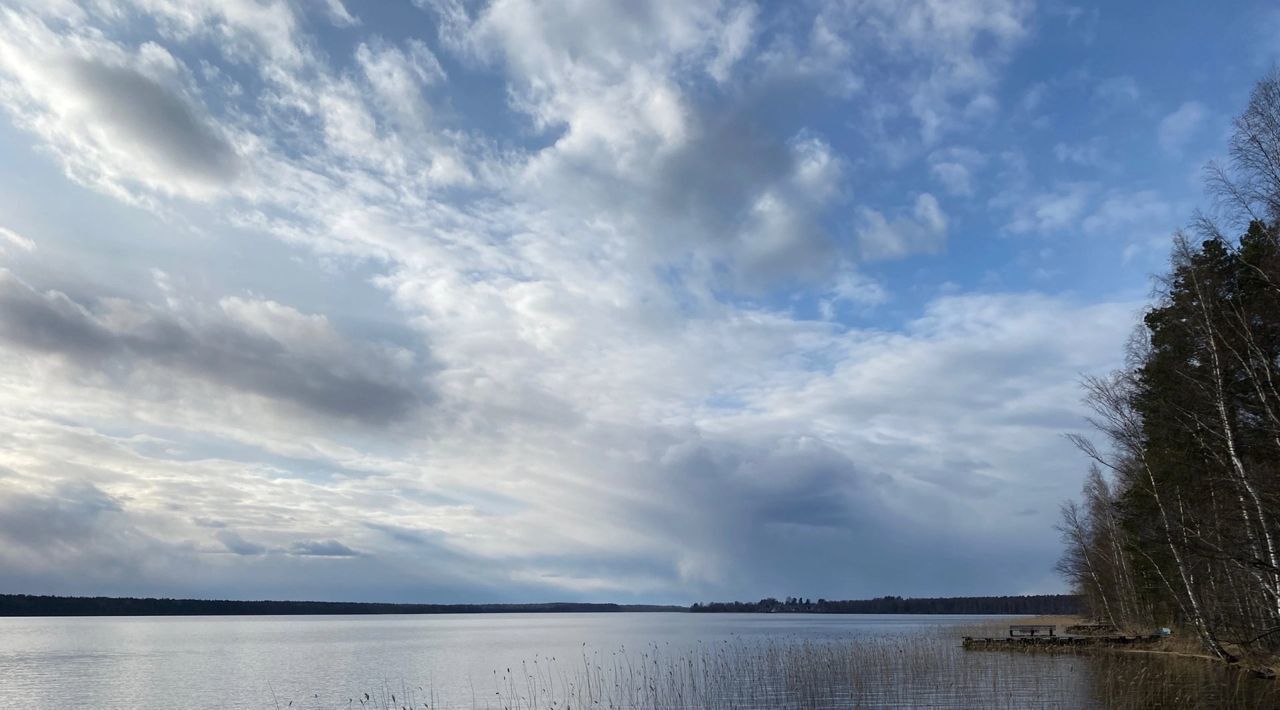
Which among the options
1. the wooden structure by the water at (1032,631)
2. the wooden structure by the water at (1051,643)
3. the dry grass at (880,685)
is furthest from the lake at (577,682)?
the wooden structure by the water at (1032,631)

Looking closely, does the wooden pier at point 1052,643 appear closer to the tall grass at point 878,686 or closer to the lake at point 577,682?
the lake at point 577,682

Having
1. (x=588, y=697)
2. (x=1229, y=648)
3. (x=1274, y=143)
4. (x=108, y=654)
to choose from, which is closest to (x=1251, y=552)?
(x=1274, y=143)

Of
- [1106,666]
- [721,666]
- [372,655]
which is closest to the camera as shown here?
[1106,666]

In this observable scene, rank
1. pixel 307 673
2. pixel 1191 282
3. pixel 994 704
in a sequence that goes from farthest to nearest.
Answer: pixel 307 673, pixel 994 704, pixel 1191 282

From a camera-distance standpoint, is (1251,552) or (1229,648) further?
(1229,648)

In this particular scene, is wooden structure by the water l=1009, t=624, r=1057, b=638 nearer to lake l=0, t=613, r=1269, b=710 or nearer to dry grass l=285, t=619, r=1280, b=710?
lake l=0, t=613, r=1269, b=710

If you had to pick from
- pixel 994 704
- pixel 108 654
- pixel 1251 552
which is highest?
pixel 1251 552

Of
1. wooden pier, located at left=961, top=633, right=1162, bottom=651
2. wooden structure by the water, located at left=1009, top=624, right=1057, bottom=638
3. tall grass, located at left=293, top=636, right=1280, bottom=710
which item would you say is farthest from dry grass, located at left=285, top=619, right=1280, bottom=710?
wooden structure by the water, located at left=1009, top=624, right=1057, bottom=638

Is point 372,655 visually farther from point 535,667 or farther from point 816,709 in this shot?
point 816,709

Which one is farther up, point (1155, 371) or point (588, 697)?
point (1155, 371)

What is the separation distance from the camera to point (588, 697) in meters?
27.7

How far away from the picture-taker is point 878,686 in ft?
89.2

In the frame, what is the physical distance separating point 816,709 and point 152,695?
24885mm

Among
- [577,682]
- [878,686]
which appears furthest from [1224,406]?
[577,682]
